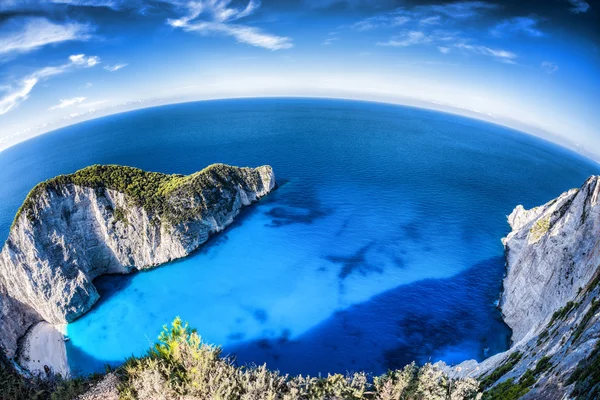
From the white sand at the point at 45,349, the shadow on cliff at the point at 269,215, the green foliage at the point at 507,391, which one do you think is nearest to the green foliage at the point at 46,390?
the white sand at the point at 45,349

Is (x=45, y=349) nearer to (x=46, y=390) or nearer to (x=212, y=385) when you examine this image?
(x=46, y=390)

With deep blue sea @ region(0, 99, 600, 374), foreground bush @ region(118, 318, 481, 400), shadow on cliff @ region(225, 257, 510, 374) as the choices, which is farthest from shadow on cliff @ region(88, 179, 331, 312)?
foreground bush @ region(118, 318, 481, 400)

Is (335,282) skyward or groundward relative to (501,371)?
groundward

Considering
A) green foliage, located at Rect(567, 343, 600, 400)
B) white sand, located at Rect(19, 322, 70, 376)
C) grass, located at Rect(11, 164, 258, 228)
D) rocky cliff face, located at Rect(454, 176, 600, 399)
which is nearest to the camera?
green foliage, located at Rect(567, 343, 600, 400)

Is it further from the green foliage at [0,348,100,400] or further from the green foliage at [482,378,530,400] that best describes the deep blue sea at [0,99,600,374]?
the green foliage at [0,348,100,400]

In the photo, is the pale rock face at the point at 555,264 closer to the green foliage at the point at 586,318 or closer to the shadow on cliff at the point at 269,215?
the green foliage at the point at 586,318

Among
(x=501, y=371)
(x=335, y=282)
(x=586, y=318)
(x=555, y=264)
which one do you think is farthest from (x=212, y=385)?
(x=555, y=264)
